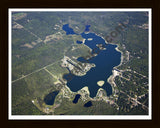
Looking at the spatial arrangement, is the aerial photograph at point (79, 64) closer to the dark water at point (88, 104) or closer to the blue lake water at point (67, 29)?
the dark water at point (88, 104)

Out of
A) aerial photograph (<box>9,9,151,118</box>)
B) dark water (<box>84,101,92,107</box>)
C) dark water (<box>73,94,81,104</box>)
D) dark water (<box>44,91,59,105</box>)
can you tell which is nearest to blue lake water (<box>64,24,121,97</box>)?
aerial photograph (<box>9,9,151,118</box>)

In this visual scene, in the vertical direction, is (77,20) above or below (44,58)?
above

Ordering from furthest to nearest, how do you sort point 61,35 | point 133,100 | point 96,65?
point 61,35 < point 96,65 < point 133,100

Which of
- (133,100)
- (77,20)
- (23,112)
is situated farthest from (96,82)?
(77,20)

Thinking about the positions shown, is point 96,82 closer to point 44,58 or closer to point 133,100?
point 133,100

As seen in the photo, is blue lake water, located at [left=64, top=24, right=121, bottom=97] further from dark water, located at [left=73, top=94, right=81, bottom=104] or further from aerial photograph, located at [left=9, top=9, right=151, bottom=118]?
dark water, located at [left=73, top=94, right=81, bottom=104]

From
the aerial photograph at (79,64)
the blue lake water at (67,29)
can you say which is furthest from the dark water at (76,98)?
the blue lake water at (67,29)

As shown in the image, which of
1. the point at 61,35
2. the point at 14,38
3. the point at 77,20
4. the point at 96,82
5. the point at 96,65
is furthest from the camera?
the point at 77,20

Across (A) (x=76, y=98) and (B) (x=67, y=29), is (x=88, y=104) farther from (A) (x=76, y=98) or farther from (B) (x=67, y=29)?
(B) (x=67, y=29)
